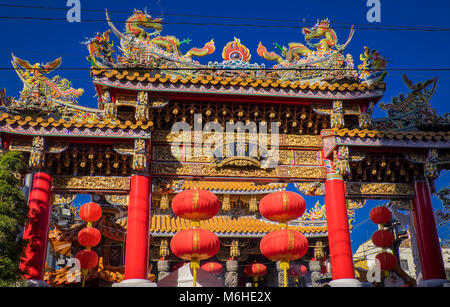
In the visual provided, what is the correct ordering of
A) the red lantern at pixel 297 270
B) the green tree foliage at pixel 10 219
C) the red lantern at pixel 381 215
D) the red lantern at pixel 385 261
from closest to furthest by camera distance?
1. the green tree foliage at pixel 10 219
2. the red lantern at pixel 385 261
3. the red lantern at pixel 381 215
4. the red lantern at pixel 297 270

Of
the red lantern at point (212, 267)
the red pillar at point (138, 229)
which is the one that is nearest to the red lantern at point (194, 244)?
the red pillar at point (138, 229)

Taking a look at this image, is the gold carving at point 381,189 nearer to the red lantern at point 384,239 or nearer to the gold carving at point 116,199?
the red lantern at point 384,239

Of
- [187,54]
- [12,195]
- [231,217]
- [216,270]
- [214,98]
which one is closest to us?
[12,195]

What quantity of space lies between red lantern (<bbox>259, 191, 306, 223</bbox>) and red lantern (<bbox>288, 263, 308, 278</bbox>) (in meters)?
8.81

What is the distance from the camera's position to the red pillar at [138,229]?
865 cm

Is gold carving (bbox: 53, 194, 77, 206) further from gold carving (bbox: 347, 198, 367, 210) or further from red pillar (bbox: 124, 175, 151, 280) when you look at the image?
gold carving (bbox: 347, 198, 367, 210)

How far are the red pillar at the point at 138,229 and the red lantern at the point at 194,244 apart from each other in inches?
32.6

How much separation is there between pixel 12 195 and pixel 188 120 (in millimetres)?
4433

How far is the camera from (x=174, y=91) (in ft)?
31.6

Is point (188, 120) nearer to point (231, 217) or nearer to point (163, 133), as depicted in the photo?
point (163, 133)

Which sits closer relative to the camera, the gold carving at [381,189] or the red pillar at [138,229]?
the red pillar at [138,229]

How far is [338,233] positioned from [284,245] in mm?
1613
